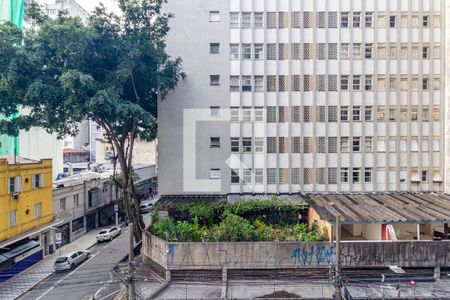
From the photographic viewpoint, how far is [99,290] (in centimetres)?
1909

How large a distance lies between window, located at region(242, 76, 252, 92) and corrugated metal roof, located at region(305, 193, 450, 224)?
8.45m

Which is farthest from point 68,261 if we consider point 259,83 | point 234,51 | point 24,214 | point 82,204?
point 234,51

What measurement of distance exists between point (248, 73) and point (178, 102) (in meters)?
5.30

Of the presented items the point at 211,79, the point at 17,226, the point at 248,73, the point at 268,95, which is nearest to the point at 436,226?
the point at 268,95

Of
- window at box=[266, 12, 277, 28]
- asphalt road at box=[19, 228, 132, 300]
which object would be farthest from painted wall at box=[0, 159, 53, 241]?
window at box=[266, 12, 277, 28]

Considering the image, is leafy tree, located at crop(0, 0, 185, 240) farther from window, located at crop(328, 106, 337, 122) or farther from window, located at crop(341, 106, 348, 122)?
window, located at crop(341, 106, 348, 122)

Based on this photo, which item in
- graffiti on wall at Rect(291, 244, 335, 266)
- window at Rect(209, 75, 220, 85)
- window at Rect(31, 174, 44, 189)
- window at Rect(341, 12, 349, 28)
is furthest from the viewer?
window at Rect(31, 174, 44, 189)

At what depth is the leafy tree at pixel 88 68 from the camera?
18219mm

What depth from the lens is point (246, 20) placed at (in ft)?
76.3

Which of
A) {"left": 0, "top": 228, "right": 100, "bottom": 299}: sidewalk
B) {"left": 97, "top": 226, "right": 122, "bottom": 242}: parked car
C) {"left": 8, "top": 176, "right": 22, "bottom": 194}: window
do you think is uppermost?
{"left": 8, "top": 176, "right": 22, "bottom": 194}: window

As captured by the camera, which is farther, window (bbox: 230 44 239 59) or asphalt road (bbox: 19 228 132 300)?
window (bbox: 230 44 239 59)

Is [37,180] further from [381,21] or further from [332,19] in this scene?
[381,21]

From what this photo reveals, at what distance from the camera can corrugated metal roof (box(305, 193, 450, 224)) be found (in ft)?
54.1

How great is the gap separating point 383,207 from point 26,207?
75.9 feet
